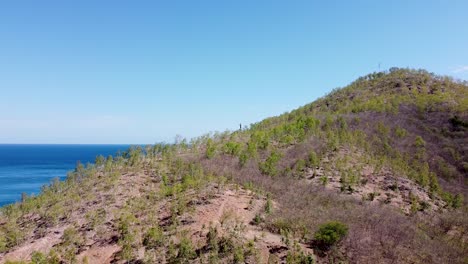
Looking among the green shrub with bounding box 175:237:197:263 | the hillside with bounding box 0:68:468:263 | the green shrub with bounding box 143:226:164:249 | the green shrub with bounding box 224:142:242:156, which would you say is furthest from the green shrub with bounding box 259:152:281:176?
the green shrub with bounding box 175:237:197:263

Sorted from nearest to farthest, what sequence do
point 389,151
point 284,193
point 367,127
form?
point 284,193 < point 389,151 < point 367,127

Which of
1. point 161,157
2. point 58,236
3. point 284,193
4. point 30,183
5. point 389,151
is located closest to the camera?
point 58,236

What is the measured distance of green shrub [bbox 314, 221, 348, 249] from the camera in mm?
9523

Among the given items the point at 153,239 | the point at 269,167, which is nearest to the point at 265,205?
the point at 153,239

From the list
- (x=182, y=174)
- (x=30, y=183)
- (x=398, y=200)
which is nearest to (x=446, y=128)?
(x=398, y=200)

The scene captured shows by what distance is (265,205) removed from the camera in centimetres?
1212

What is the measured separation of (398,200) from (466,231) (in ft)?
10.9

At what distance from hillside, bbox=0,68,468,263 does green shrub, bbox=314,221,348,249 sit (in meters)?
0.04

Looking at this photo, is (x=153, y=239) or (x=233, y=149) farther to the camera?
(x=233, y=149)

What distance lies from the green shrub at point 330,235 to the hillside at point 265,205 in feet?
0.12

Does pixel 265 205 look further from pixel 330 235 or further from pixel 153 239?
pixel 153 239

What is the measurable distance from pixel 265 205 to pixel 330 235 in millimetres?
3144

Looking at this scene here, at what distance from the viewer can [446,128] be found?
26.5 metres

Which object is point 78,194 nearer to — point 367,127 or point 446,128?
point 367,127
